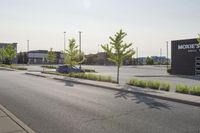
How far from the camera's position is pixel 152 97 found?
48.5ft

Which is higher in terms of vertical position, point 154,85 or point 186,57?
point 186,57

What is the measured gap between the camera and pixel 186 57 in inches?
1606

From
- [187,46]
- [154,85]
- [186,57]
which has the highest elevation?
[187,46]

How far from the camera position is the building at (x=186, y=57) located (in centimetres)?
3934

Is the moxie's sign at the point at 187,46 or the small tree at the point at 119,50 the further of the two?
the moxie's sign at the point at 187,46

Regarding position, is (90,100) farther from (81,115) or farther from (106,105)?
(81,115)

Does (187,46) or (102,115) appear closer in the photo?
(102,115)

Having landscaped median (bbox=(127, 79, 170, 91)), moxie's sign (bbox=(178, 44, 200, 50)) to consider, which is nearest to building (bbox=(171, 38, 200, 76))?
moxie's sign (bbox=(178, 44, 200, 50))

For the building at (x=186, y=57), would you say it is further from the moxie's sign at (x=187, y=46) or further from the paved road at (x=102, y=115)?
the paved road at (x=102, y=115)

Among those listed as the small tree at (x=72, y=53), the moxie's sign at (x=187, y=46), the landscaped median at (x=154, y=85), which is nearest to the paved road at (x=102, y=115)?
the landscaped median at (x=154, y=85)

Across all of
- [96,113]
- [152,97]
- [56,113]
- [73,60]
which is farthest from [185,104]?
[73,60]

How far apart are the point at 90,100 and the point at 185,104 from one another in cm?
417

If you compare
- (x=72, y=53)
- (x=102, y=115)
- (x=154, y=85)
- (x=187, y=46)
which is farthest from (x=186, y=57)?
(x=102, y=115)

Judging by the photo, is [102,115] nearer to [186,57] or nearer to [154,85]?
[154,85]
